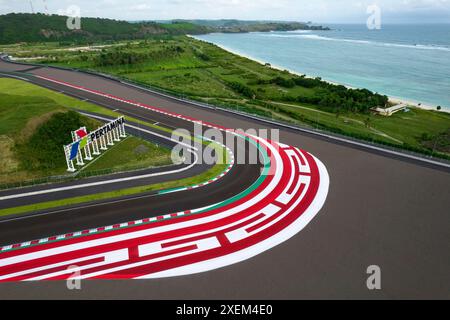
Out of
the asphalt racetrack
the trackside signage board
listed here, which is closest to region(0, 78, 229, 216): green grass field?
the trackside signage board

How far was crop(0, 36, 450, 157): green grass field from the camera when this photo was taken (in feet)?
177

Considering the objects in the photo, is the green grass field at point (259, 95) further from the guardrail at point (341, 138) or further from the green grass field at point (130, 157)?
the green grass field at point (130, 157)

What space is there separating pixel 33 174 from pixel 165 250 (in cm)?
1950

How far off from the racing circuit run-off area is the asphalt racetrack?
2.44 ft

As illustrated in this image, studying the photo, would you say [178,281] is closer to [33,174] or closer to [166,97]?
[33,174]

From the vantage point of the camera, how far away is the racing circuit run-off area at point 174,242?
18.5 meters

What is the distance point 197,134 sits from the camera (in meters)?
42.0

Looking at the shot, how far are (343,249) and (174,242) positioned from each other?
474 inches

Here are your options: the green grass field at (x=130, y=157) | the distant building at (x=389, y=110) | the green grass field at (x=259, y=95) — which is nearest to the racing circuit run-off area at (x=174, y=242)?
the green grass field at (x=130, y=157)

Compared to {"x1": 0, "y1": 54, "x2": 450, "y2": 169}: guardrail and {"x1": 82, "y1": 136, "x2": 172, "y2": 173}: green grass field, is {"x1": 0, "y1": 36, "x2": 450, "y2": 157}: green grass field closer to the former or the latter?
{"x1": 0, "y1": 54, "x2": 450, "y2": 169}: guardrail

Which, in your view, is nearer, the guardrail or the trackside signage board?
the trackside signage board

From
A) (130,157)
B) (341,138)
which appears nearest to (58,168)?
(130,157)

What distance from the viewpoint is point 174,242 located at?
20797mm

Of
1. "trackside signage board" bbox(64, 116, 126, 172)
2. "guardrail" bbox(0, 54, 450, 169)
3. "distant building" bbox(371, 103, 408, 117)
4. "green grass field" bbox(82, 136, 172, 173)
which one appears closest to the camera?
"trackside signage board" bbox(64, 116, 126, 172)
